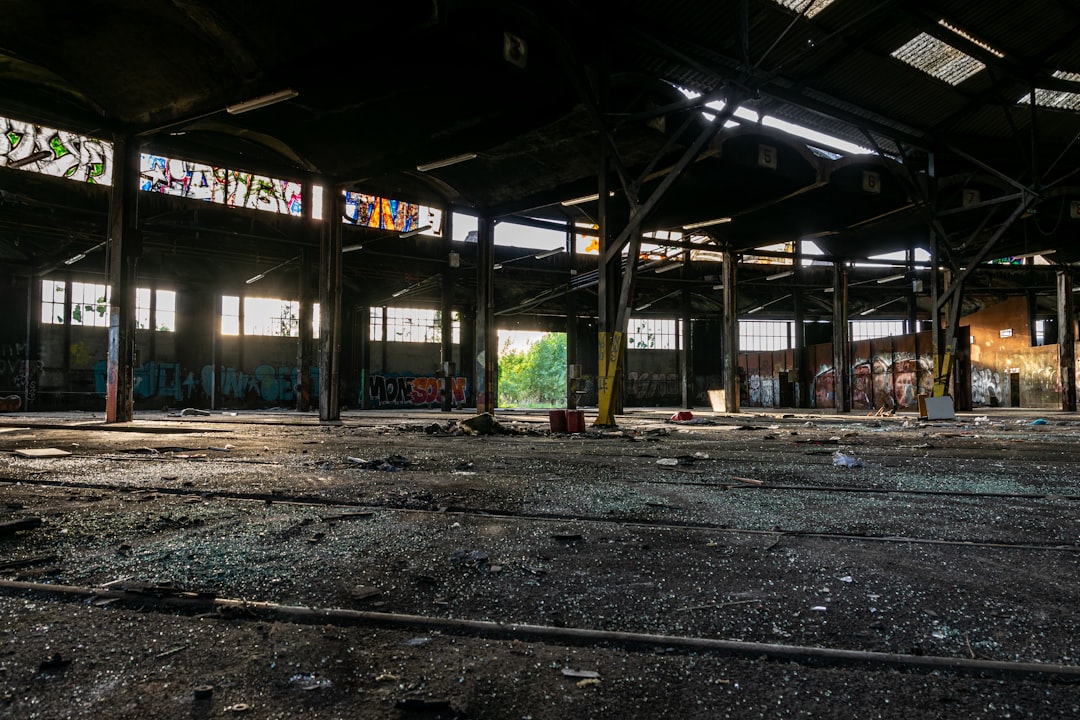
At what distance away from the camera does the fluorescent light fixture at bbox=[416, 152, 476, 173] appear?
408 inches

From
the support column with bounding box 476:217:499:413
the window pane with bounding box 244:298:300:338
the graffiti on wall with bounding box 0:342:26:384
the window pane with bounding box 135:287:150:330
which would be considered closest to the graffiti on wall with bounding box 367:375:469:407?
the window pane with bounding box 244:298:300:338

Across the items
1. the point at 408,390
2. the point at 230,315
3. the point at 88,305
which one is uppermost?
the point at 88,305

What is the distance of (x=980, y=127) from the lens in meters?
12.3

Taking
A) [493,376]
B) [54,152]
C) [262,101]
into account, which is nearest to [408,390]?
[493,376]

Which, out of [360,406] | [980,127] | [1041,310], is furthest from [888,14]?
[1041,310]

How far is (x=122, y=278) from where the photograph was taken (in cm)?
959

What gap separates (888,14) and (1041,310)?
85.2 ft

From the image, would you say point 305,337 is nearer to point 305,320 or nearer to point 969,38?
point 305,320

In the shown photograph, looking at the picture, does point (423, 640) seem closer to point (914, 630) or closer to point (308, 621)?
point (308, 621)

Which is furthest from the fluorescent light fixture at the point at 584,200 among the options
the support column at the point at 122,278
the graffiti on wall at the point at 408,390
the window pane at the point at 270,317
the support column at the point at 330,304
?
the window pane at the point at 270,317

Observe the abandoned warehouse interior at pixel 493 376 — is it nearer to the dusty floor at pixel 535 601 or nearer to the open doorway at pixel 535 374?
the dusty floor at pixel 535 601

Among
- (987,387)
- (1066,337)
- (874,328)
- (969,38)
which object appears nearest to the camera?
(969,38)

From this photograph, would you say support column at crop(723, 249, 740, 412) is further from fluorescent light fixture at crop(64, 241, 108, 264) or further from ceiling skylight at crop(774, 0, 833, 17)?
fluorescent light fixture at crop(64, 241, 108, 264)

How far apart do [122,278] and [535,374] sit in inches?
1422
